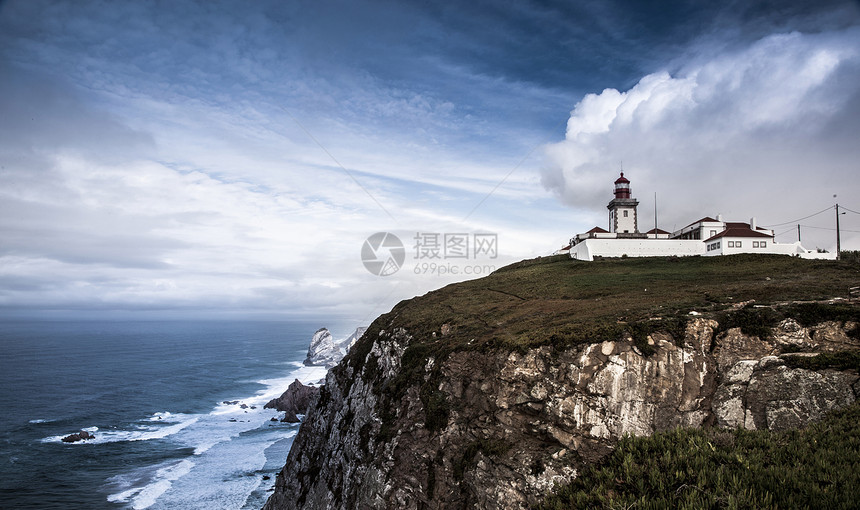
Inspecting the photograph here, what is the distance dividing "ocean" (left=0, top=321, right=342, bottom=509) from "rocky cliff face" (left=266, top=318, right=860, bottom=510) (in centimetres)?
2550

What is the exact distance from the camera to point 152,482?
43.9 meters

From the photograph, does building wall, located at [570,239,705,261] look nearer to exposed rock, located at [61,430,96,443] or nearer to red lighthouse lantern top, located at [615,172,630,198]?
red lighthouse lantern top, located at [615,172,630,198]

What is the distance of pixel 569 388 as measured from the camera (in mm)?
21219

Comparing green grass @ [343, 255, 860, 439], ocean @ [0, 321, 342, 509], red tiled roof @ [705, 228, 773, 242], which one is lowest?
ocean @ [0, 321, 342, 509]

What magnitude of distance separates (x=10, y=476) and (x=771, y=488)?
64215mm

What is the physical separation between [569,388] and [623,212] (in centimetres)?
4972

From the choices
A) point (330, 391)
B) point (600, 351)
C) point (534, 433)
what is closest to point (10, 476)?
point (330, 391)

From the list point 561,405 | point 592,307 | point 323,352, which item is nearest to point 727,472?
point 561,405

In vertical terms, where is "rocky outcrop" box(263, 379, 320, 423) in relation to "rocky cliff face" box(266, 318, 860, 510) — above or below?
below

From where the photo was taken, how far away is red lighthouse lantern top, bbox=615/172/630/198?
210ft

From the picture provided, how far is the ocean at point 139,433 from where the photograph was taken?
41.3 metres

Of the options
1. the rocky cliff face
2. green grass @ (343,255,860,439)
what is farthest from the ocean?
the rocky cliff face

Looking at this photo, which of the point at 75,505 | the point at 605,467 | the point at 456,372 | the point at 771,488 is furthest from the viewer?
the point at 75,505

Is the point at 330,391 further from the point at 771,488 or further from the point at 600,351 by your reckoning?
the point at 771,488
